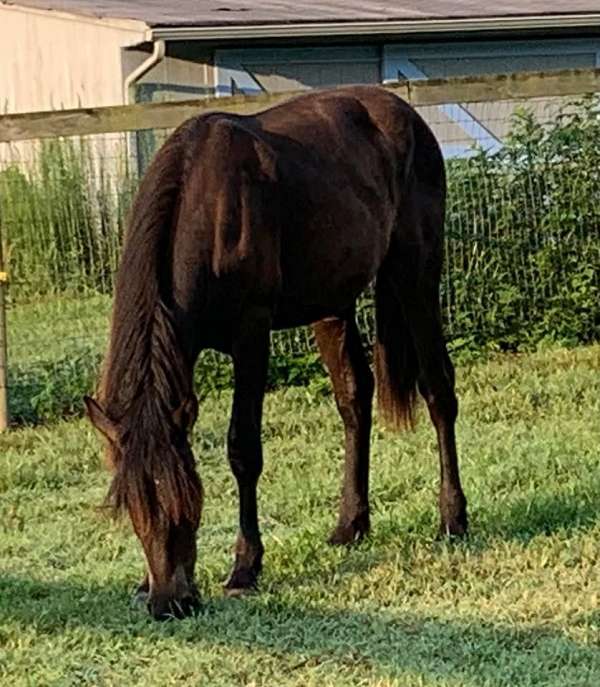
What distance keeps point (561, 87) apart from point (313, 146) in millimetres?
4892

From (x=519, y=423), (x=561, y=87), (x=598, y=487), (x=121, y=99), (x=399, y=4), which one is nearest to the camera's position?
(x=598, y=487)

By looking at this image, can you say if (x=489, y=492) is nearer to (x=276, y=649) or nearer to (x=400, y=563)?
(x=400, y=563)

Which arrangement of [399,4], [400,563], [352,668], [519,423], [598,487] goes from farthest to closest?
[399,4], [519,423], [598,487], [400,563], [352,668]

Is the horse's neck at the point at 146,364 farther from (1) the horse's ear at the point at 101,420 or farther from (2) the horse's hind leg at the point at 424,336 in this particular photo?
(2) the horse's hind leg at the point at 424,336

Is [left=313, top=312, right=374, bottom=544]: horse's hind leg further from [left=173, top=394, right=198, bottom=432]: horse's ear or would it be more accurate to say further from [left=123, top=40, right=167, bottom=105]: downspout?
[left=123, top=40, right=167, bottom=105]: downspout

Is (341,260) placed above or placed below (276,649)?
above

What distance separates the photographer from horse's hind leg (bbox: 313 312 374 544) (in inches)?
270

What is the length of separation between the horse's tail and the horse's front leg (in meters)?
1.16

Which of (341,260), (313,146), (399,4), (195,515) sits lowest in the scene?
(195,515)

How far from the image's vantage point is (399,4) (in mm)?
16344

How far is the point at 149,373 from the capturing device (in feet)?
17.4

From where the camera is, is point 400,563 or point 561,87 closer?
point 400,563

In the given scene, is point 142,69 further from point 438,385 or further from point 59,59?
point 438,385

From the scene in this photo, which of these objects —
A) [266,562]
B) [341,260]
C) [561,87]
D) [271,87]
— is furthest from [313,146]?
[271,87]
